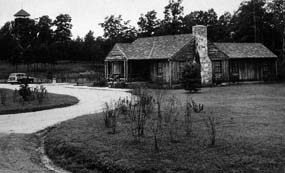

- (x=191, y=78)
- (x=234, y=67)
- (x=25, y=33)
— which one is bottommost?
(x=191, y=78)

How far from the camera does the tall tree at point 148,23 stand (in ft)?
235

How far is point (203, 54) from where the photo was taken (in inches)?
1426

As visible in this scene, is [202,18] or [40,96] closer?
[40,96]

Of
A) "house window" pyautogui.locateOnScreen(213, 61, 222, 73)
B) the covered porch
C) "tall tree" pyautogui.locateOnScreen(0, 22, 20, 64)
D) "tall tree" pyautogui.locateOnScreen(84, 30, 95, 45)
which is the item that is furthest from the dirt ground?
"tall tree" pyautogui.locateOnScreen(84, 30, 95, 45)

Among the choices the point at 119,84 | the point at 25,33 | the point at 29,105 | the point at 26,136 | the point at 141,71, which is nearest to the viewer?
the point at 26,136

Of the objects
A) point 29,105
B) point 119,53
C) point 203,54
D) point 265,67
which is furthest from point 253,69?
point 29,105

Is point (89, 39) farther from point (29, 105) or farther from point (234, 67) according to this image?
point (29, 105)

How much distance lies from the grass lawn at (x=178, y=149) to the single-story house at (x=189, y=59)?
22.5 meters

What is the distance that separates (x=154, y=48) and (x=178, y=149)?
3029 centimetres

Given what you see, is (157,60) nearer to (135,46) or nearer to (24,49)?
(135,46)

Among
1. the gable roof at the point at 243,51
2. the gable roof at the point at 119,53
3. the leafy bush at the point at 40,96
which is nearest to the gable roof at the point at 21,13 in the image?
the gable roof at the point at 119,53

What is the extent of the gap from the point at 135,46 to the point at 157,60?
5.40m

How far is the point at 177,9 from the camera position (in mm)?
70000

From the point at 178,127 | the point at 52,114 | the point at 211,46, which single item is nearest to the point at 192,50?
the point at 211,46
